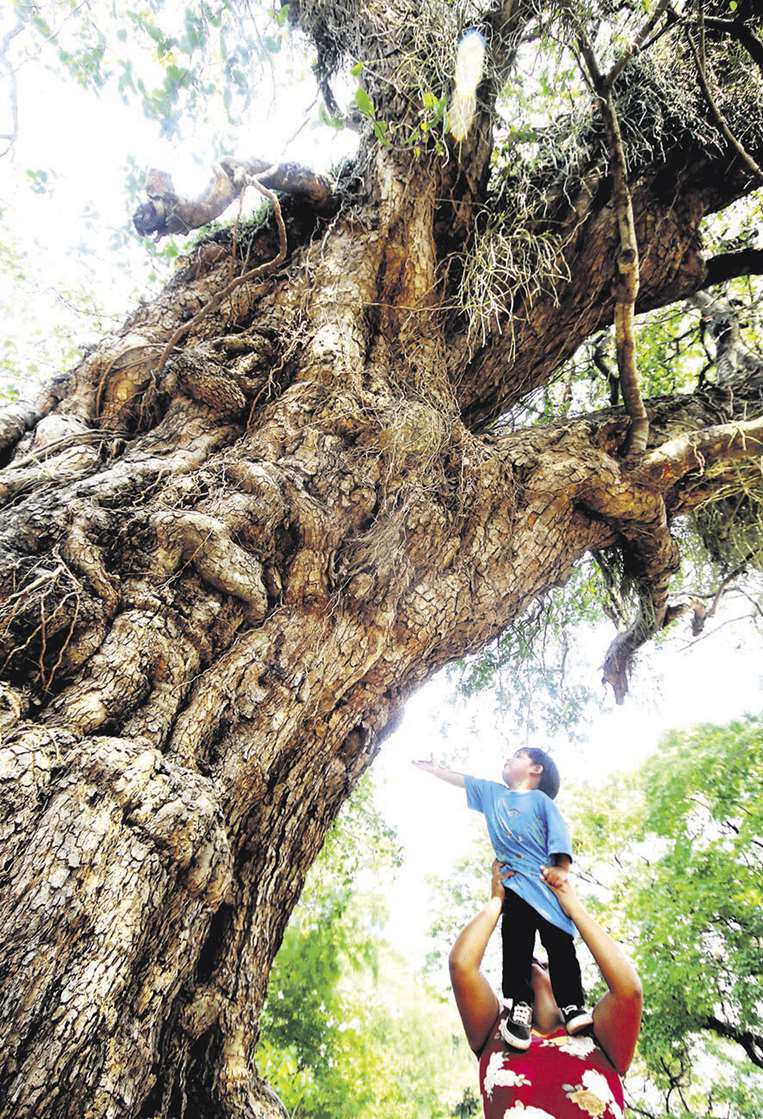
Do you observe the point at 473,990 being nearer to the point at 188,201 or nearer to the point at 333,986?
the point at 188,201

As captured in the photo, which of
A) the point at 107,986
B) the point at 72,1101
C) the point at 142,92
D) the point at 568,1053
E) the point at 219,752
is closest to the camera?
the point at 72,1101

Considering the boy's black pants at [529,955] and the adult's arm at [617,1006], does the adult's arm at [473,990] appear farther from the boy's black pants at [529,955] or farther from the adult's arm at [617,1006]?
the adult's arm at [617,1006]

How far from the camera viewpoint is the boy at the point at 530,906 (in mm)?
2049

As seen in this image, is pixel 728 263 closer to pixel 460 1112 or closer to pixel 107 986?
pixel 107 986

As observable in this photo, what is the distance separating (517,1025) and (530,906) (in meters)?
0.42

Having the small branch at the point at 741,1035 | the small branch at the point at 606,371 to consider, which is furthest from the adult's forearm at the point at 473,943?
the small branch at the point at 741,1035

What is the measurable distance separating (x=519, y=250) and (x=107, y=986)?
3.33 metres

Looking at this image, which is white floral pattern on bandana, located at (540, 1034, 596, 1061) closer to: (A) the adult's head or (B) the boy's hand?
(B) the boy's hand

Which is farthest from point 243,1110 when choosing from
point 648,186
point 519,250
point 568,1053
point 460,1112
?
point 460,1112

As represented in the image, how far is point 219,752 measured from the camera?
5.30ft

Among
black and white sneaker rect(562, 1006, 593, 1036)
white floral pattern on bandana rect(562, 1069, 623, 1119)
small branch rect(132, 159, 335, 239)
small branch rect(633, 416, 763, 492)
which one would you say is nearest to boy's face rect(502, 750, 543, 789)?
black and white sneaker rect(562, 1006, 593, 1036)

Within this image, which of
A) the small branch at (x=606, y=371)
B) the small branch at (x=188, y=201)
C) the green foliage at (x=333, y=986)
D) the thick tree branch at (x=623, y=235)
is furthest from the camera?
the green foliage at (x=333, y=986)

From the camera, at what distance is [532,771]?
3.01 m

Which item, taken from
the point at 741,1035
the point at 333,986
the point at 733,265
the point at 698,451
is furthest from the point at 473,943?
the point at 741,1035
